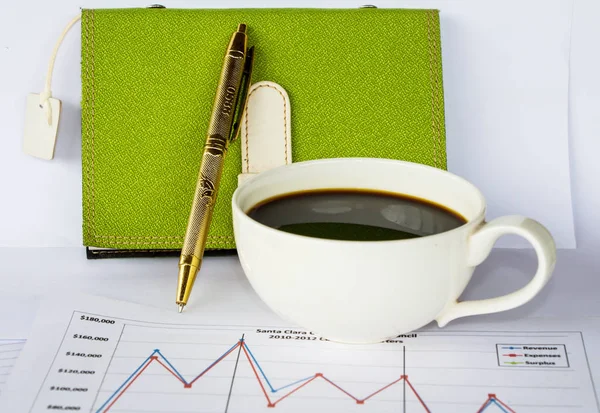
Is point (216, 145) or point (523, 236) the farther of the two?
point (216, 145)

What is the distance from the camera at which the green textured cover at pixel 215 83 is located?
0.70m

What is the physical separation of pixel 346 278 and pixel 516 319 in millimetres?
172

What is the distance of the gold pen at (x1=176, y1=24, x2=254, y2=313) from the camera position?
62cm

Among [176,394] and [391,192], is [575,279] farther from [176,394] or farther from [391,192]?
[176,394]

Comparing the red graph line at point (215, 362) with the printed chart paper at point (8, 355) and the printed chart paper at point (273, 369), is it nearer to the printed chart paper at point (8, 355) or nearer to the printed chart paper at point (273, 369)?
the printed chart paper at point (273, 369)

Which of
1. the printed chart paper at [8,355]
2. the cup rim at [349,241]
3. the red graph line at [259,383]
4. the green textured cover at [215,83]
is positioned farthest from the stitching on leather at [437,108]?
the printed chart paper at [8,355]

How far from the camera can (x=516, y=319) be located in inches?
23.8

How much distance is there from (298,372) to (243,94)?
255 mm

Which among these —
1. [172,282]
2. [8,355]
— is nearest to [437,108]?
[172,282]

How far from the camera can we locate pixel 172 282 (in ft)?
2.22

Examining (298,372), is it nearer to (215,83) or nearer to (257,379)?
(257,379)

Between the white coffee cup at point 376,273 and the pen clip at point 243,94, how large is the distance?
113mm

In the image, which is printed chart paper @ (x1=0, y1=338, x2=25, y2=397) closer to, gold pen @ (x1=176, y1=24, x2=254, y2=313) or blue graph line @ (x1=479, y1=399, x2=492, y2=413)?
gold pen @ (x1=176, y1=24, x2=254, y2=313)

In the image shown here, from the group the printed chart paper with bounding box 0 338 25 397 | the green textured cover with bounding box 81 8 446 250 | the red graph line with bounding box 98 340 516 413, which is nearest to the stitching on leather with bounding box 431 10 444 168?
the green textured cover with bounding box 81 8 446 250
